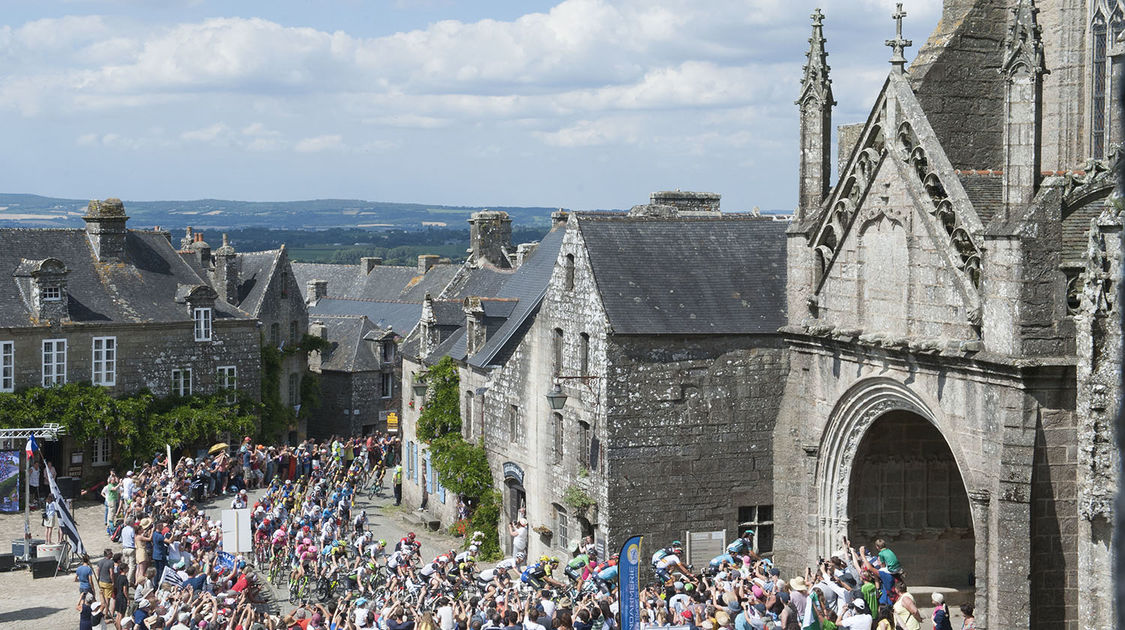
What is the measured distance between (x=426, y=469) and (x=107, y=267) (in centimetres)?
1142

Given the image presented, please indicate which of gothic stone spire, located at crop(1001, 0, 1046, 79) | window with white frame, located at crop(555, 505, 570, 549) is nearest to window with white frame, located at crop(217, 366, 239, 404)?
window with white frame, located at crop(555, 505, 570, 549)

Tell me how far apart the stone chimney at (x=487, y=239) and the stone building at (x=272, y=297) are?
604cm

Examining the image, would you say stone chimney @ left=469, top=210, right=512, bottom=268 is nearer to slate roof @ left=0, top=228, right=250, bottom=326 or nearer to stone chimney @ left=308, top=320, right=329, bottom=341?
stone chimney @ left=308, top=320, right=329, bottom=341

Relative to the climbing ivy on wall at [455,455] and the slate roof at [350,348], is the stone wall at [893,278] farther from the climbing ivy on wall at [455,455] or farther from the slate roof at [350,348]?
the slate roof at [350,348]

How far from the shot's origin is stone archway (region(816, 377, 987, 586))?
805 inches

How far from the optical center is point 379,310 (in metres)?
58.5

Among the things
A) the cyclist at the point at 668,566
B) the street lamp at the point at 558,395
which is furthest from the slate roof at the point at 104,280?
the cyclist at the point at 668,566

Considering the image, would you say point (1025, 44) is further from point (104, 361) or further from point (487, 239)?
point (487, 239)

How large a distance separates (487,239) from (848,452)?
27.2 meters

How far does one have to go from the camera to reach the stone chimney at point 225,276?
41.4 m

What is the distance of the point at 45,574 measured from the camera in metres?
25.1

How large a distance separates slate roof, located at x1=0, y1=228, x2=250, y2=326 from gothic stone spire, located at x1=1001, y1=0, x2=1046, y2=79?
25.8m

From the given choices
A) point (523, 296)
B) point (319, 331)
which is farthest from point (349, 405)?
point (523, 296)

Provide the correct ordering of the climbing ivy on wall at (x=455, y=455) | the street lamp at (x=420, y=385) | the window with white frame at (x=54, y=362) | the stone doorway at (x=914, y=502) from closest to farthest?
the stone doorway at (x=914, y=502)
the climbing ivy on wall at (x=455, y=455)
the street lamp at (x=420, y=385)
the window with white frame at (x=54, y=362)
